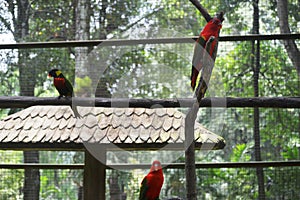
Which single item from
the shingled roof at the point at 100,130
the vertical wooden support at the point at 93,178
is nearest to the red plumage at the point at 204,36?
the shingled roof at the point at 100,130

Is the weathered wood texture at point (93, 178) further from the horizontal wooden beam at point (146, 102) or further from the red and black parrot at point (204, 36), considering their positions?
the red and black parrot at point (204, 36)

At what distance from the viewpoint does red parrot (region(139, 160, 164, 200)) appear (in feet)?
6.81

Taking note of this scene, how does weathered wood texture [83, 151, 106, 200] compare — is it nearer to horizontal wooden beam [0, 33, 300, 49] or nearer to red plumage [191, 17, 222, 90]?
red plumage [191, 17, 222, 90]

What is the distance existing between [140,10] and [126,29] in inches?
7.5

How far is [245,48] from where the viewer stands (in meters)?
3.45

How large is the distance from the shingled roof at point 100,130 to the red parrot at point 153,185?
0.13m

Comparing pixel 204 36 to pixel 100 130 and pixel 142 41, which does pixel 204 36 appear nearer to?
pixel 100 130

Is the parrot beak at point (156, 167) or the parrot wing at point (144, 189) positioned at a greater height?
the parrot beak at point (156, 167)

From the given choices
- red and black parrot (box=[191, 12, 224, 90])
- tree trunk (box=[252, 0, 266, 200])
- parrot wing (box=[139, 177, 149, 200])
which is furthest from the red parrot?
tree trunk (box=[252, 0, 266, 200])

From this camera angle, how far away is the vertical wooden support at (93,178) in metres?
2.35

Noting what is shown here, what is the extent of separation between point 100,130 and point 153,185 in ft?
1.35

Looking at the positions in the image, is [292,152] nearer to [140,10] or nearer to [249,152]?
[249,152]

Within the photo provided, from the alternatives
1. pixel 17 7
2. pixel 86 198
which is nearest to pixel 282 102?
pixel 86 198

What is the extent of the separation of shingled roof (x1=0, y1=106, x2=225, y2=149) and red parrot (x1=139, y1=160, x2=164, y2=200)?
0.13m
